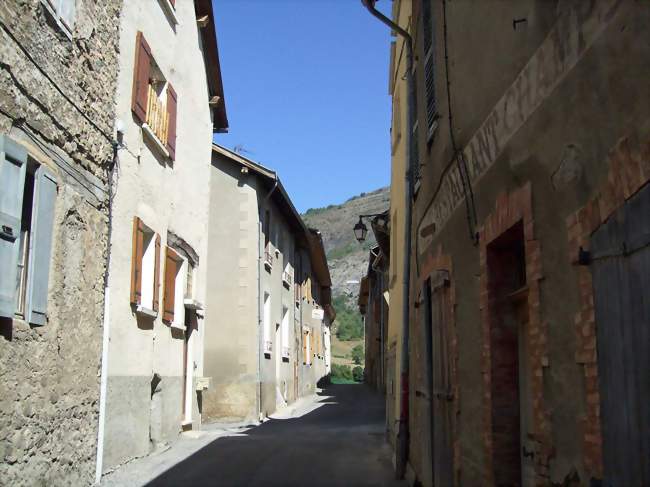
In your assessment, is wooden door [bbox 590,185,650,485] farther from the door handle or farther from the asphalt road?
the asphalt road

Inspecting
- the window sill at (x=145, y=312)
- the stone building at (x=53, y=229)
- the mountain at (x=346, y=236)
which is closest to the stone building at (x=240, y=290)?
the window sill at (x=145, y=312)

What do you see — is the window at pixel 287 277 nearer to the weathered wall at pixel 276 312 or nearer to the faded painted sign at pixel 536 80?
the weathered wall at pixel 276 312

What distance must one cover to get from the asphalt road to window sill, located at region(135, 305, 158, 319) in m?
2.21

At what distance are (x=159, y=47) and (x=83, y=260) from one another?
4.99 m

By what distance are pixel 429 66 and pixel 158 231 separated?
530 cm

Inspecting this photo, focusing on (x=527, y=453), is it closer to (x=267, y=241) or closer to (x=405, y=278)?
(x=405, y=278)

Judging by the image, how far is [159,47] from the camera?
38.8 ft

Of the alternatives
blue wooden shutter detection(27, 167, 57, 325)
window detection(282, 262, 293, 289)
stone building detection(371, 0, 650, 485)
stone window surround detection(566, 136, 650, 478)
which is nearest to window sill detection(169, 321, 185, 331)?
blue wooden shutter detection(27, 167, 57, 325)

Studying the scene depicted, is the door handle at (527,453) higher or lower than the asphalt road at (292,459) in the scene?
higher

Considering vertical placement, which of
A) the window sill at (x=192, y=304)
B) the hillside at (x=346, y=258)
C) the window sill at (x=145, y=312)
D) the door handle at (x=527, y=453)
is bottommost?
the door handle at (x=527, y=453)

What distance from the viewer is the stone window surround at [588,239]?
2.78 meters

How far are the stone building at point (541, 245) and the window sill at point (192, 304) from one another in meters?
6.91

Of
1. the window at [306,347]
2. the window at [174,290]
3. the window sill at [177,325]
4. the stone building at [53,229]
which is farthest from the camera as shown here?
the window at [306,347]

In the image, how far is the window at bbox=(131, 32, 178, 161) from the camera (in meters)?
10.3
